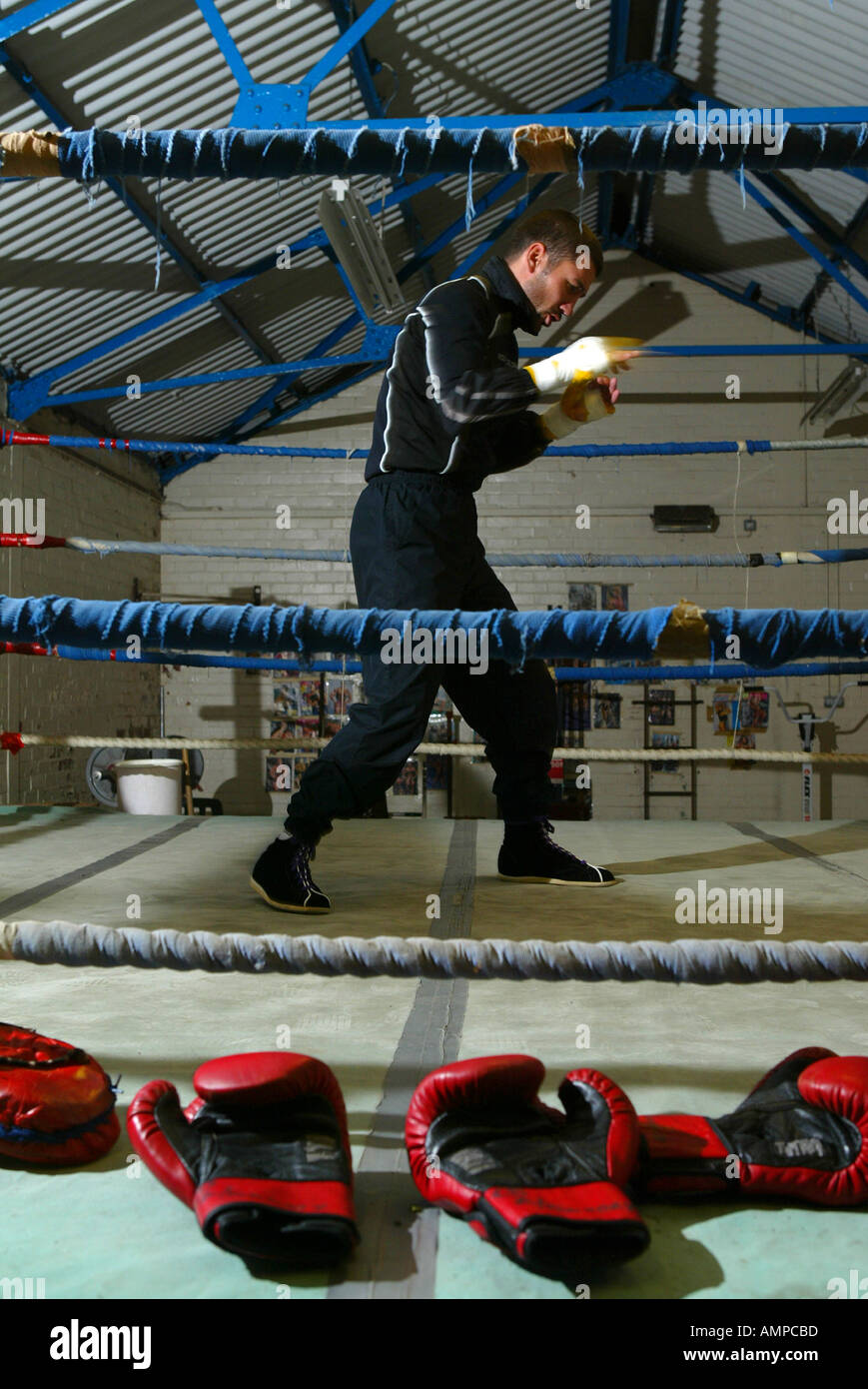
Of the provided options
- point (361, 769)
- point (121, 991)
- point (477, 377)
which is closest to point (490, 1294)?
point (121, 991)

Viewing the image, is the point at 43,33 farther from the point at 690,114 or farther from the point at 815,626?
the point at 815,626

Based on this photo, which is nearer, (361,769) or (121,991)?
(121,991)

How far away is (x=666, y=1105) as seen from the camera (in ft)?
3.46

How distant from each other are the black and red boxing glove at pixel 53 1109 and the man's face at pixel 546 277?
5.35ft

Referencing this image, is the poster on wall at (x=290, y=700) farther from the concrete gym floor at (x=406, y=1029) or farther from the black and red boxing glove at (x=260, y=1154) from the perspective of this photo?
the black and red boxing glove at (x=260, y=1154)

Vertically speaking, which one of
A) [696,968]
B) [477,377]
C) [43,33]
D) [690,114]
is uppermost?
A: [43,33]

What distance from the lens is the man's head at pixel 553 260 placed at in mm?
2006

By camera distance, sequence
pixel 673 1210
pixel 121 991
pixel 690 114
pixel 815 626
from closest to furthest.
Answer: pixel 673 1210
pixel 815 626
pixel 121 991
pixel 690 114

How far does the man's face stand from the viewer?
2018 mm

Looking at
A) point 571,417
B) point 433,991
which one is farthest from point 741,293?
point 433,991

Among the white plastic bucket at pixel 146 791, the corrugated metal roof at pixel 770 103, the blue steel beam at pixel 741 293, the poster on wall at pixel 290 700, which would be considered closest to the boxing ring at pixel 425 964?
the white plastic bucket at pixel 146 791

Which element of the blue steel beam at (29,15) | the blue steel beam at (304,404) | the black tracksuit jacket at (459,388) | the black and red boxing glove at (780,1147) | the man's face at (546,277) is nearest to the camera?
the black and red boxing glove at (780,1147)

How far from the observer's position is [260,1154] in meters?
0.84
